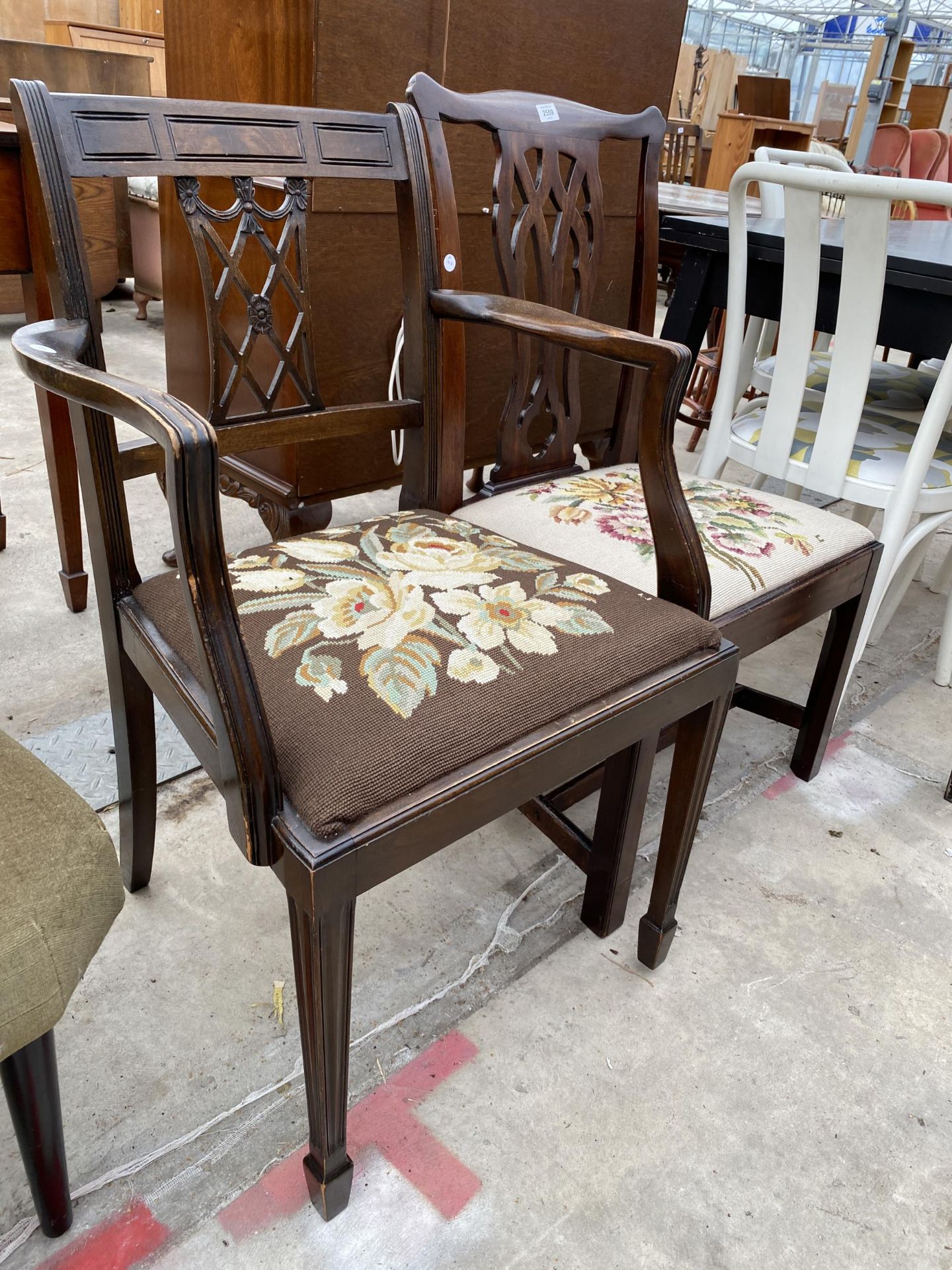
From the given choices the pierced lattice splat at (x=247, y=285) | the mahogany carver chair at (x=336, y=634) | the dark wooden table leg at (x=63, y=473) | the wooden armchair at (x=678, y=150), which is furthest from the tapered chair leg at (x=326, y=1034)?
the wooden armchair at (x=678, y=150)

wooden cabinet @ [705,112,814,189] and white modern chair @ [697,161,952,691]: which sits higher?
wooden cabinet @ [705,112,814,189]

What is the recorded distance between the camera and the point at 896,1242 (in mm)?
917

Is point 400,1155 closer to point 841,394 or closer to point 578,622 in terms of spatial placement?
point 578,622

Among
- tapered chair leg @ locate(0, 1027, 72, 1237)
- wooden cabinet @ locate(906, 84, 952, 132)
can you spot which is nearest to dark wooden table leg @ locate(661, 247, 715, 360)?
tapered chair leg @ locate(0, 1027, 72, 1237)

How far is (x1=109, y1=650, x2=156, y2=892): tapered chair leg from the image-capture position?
105cm

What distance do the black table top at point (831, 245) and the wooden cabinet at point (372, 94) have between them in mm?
397

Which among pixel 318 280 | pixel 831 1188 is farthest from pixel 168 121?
pixel 831 1188

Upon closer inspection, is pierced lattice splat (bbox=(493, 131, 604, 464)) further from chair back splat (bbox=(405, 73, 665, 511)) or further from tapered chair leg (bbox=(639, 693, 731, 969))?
tapered chair leg (bbox=(639, 693, 731, 969))

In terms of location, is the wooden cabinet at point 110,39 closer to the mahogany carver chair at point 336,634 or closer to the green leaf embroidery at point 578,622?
the mahogany carver chair at point 336,634

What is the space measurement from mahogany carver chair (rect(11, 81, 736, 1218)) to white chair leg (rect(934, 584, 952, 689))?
1063 mm

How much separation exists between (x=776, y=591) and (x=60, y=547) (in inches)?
54.2

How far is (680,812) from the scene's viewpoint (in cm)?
109

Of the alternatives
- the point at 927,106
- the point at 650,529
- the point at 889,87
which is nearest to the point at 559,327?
the point at 650,529

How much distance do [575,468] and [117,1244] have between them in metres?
1.13
